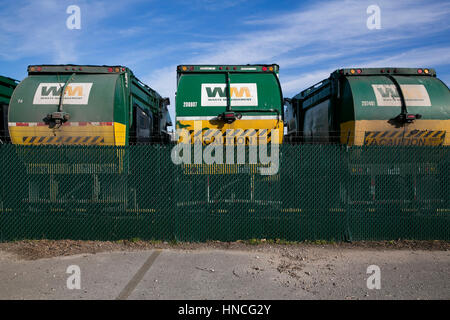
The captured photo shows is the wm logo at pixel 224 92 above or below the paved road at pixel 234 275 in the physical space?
above

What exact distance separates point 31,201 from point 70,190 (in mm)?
724

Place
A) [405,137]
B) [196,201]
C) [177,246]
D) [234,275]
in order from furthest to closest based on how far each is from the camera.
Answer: [405,137] < [196,201] < [177,246] < [234,275]

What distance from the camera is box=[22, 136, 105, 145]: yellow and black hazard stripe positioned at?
21.2 feet

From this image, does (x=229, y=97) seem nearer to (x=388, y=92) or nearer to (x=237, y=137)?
(x=237, y=137)

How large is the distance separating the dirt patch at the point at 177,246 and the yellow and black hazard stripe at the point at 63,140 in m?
1.90

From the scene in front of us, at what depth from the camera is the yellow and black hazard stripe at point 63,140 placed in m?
Answer: 6.46

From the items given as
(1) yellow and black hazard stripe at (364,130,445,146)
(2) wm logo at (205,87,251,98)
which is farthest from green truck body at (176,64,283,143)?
(1) yellow and black hazard stripe at (364,130,445,146)

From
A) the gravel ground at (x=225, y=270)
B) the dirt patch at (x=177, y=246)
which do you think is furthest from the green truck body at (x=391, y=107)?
the gravel ground at (x=225, y=270)

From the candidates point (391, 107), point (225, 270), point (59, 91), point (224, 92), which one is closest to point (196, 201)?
point (225, 270)

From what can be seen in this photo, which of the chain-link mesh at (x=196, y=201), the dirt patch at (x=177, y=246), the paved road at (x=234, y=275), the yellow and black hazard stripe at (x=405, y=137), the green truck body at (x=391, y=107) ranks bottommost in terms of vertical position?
the paved road at (x=234, y=275)

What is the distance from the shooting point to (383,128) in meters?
6.74

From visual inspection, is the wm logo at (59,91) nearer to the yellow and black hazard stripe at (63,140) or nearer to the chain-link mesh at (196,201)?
the yellow and black hazard stripe at (63,140)

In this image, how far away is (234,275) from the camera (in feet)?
15.0

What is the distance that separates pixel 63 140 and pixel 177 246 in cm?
309
